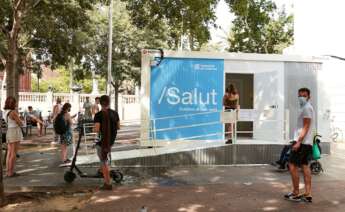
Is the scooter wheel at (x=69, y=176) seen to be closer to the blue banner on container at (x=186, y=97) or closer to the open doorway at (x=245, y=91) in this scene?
the blue banner on container at (x=186, y=97)

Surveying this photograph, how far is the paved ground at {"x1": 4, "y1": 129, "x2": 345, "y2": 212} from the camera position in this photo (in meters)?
7.25

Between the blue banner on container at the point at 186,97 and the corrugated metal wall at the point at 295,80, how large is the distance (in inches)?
81.2

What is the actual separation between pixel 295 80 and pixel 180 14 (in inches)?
157

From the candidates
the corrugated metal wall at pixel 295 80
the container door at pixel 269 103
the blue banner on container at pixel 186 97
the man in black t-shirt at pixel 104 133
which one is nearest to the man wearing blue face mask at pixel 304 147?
the man in black t-shirt at pixel 104 133

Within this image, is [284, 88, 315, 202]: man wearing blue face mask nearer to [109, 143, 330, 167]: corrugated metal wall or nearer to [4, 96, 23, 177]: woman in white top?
[109, 143, 330, 167]: corrugated metal wall

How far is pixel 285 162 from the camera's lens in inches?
421

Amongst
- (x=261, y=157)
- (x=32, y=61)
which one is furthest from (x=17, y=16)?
(x=32, y=61)

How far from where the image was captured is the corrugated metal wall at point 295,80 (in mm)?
13992

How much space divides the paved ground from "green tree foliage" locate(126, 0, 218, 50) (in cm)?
404

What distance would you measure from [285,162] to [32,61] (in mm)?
19414

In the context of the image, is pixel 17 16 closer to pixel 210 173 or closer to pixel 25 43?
pixel 210 173

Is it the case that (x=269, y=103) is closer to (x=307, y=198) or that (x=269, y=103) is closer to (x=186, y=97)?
(x=186, y=97)

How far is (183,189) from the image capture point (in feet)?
28.0

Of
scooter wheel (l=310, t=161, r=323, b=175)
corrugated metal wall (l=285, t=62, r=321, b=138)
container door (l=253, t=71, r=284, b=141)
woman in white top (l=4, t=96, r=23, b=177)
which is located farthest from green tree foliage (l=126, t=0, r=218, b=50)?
woman in white top (l=4, t=96, r=23, b=177)
